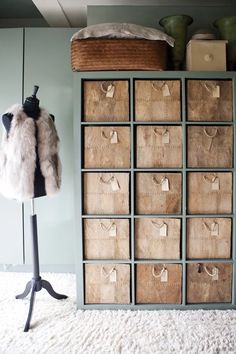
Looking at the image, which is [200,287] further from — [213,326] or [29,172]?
[29,172]

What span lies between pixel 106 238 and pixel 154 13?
5.74ft

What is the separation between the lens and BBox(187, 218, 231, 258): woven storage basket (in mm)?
1999

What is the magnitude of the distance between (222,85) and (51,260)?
6.42ft

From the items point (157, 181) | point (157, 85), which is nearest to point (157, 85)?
point (157, 85)

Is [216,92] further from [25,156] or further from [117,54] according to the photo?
[25,156]

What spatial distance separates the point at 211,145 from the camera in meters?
1.97

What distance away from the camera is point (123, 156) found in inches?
77.8

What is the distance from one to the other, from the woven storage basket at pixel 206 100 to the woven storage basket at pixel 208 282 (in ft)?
3.33

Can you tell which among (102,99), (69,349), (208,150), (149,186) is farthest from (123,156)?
(69,349)

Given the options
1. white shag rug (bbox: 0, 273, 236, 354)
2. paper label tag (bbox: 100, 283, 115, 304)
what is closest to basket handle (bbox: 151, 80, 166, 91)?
paper label tag (bbox: 100, 283, 115, 304)

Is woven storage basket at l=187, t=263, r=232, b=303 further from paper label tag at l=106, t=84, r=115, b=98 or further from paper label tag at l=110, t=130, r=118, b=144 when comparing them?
paper label tag at l=106, t=84, r=115, b=98

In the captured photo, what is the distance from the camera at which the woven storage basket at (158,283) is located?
2012mm

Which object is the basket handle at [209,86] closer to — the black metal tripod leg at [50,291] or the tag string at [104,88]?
the tag string at [104,88]

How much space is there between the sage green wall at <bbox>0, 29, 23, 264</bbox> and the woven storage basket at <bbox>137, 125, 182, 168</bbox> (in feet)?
3.96
